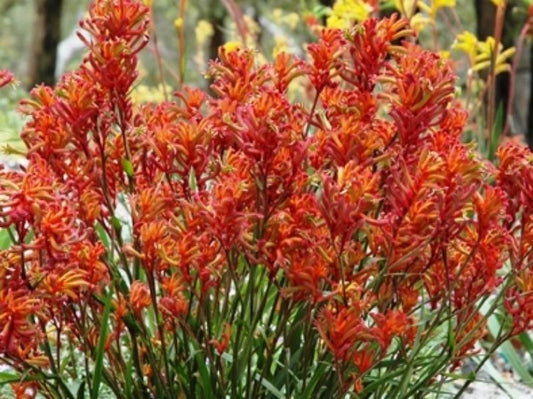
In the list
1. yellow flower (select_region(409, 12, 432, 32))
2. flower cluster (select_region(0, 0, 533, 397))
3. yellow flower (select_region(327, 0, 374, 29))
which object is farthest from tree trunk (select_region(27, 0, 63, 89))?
flower cluster (select_region(0, 0, 533, 397))

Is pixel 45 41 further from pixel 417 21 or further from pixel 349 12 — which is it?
pixel 349 12

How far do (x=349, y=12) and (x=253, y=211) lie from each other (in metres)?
1.73

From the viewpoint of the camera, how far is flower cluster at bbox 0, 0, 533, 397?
1518 millimetres

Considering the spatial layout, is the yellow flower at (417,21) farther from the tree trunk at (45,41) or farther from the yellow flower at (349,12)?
the tree trunk at (45,41)

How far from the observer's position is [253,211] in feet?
5.56

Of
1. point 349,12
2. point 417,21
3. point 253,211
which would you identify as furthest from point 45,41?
point 253,211

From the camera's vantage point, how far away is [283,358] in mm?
1882

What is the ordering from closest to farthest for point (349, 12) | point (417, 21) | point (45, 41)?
point (349, 12)
point (417, 21)
point (45, 41)

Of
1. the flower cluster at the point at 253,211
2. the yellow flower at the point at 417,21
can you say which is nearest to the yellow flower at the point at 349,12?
the yellow flower at the point at 417,21

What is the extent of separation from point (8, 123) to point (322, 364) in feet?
17.0

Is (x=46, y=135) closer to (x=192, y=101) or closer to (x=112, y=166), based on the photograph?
(x=112, y=166)

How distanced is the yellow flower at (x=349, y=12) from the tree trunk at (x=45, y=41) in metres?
8.44

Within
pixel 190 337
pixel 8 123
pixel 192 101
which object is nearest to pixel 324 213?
pixel 190 337

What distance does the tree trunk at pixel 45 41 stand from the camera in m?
11.4
